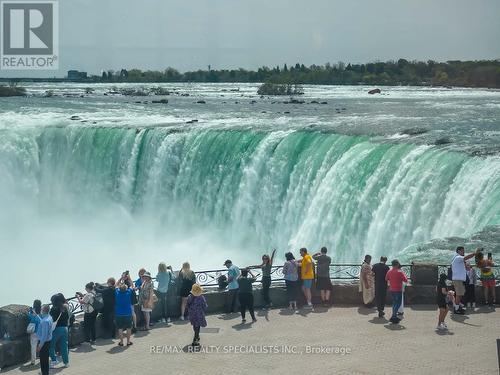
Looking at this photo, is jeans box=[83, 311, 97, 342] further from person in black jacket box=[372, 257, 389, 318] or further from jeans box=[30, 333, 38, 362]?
person in black jacket box=[372, 257, 389, 318]

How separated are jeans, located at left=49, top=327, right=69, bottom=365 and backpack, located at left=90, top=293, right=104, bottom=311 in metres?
0.78

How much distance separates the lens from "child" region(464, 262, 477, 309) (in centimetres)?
1348

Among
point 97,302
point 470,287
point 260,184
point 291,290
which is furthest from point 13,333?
point 260,184

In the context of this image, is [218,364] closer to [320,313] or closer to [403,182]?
[320,313]

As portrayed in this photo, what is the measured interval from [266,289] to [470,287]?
11.2 ft

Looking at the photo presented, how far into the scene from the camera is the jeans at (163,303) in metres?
13.9

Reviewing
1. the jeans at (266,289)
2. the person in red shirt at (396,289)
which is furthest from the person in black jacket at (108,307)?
the person in red shirt at (396,289)

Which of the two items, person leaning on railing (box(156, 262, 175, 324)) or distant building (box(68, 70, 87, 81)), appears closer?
person leaning on railing (box(156, 262, 175, 324))

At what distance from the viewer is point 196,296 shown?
12602 millimetres

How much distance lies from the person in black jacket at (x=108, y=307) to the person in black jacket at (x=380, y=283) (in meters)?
4.21

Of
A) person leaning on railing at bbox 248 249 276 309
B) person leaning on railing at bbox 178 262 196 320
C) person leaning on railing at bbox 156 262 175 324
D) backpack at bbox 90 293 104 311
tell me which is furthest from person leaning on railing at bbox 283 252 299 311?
backpack at bbox 90 293 104 311

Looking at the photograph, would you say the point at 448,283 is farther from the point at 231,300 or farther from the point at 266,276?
the point at 231,300

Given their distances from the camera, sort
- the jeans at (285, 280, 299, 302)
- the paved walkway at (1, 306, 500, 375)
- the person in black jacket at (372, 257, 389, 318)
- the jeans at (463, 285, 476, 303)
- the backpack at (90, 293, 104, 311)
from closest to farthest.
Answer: the paved walkway at (1, 306, 500, 375) → the backpack at (90, 293, 104, 311) → the person in black jacket at (372, 257, 389, 318) → the jeans at (463, 285, 476, 303) → the jeans at (285, 280, 299, 302)

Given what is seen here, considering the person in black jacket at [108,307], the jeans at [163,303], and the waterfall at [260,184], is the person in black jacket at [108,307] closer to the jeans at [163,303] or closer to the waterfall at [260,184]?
the jeans at [163,303]
